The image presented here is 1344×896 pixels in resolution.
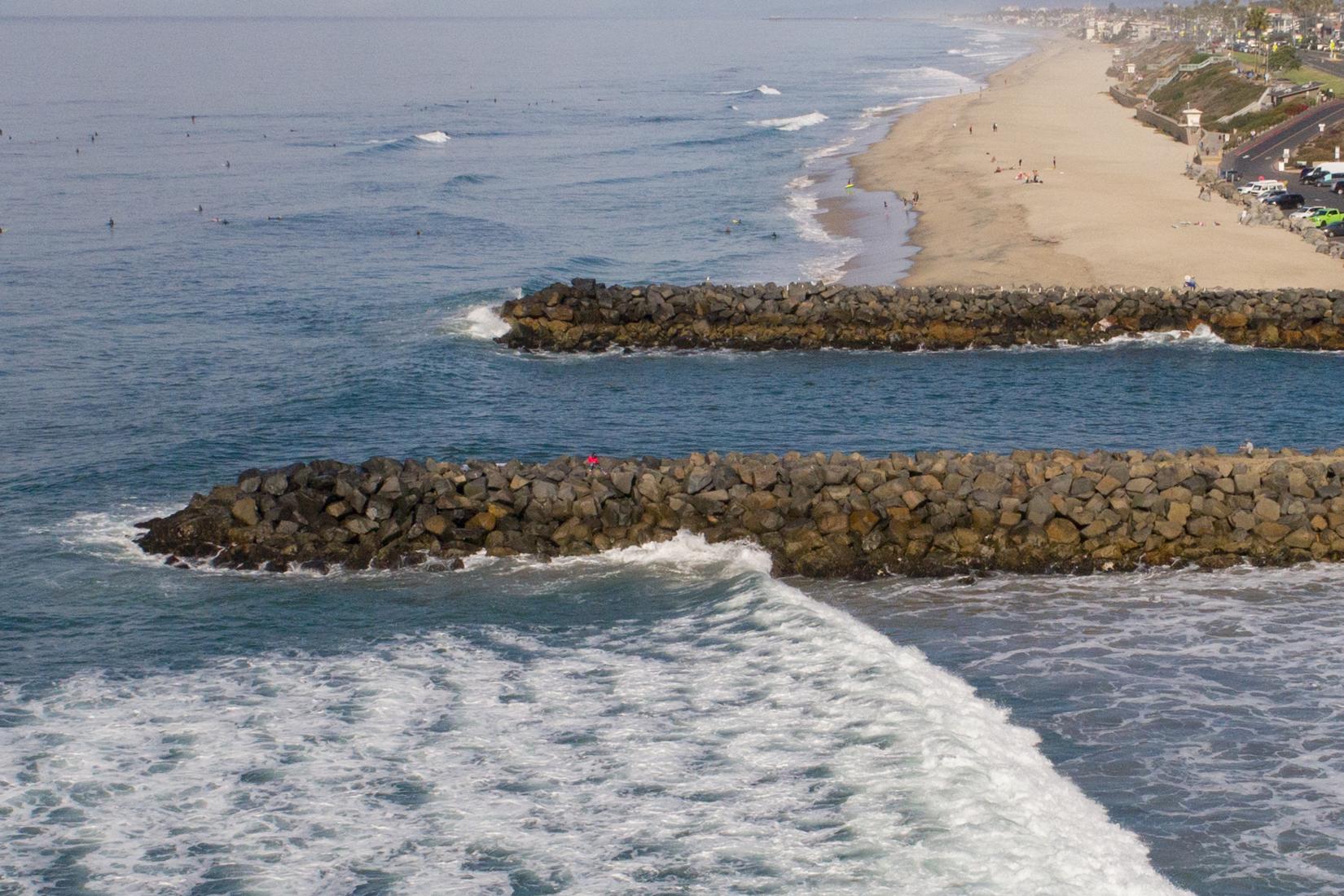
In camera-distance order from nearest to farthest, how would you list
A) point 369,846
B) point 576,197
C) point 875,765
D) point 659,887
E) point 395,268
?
point 659,887 < point 369,846 < point 875,765 < point 395,268 < point 576,197

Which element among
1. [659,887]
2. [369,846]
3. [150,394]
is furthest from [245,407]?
[659,887]

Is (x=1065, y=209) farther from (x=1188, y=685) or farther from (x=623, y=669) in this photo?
(x=623, y=669)

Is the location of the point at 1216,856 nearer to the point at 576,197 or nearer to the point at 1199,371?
the point at 1199,371

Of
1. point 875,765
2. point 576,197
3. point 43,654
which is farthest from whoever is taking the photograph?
point 576,197

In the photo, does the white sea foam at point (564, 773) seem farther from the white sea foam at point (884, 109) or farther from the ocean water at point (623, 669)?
the white sea foam at point (884, 109)

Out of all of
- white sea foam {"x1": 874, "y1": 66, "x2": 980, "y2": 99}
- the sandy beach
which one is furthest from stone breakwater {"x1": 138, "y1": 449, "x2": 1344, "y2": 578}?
white sea foam {"x1": 874, "y1": 66, "x2": 980, "y2": 99}

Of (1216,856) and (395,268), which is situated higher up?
(395,268)

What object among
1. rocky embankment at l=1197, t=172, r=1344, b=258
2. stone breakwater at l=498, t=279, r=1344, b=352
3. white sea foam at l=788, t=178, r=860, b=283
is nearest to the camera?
stone breakwater at l=498, t=279, r=1344, b=352

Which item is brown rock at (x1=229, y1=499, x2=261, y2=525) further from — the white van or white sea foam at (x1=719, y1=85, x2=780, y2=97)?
white sea foam at (x1=719, y1=85, x2=780, y2=97)
